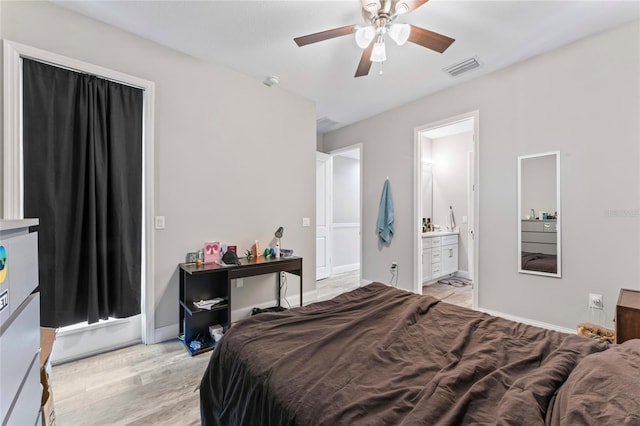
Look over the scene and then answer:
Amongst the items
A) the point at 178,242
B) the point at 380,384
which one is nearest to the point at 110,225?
the point at 178,242

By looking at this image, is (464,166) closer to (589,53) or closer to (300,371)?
(589,53)

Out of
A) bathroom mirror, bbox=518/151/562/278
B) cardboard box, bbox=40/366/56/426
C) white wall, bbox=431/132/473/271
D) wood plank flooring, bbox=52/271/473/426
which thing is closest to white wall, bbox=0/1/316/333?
wood plank flooring, bbox=52/271/473/426

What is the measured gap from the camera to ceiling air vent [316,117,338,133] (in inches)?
175

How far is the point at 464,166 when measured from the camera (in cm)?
503

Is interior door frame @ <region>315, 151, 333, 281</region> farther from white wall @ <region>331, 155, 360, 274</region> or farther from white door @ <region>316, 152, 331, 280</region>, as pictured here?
white wall @ <region>331, 155, 360, 274</region>

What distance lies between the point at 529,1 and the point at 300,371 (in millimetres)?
2805

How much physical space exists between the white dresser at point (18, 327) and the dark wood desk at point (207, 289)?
152 cm

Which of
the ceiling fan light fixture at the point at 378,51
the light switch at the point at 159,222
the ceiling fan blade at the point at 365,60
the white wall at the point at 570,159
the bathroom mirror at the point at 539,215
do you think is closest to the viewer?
the ceiling fan light fixture at the point at 378,51

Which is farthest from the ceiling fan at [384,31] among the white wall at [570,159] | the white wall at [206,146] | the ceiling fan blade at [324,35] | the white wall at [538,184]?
the white wall at [538,184]

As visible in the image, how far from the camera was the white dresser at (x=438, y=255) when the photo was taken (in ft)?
13.9

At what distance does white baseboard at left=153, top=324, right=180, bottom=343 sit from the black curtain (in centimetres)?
34

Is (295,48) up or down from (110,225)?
up

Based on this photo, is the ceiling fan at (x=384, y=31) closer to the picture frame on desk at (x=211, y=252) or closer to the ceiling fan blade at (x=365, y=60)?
the ceiling fan blade at (x=365, y=60)

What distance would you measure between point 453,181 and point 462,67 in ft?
8.84
